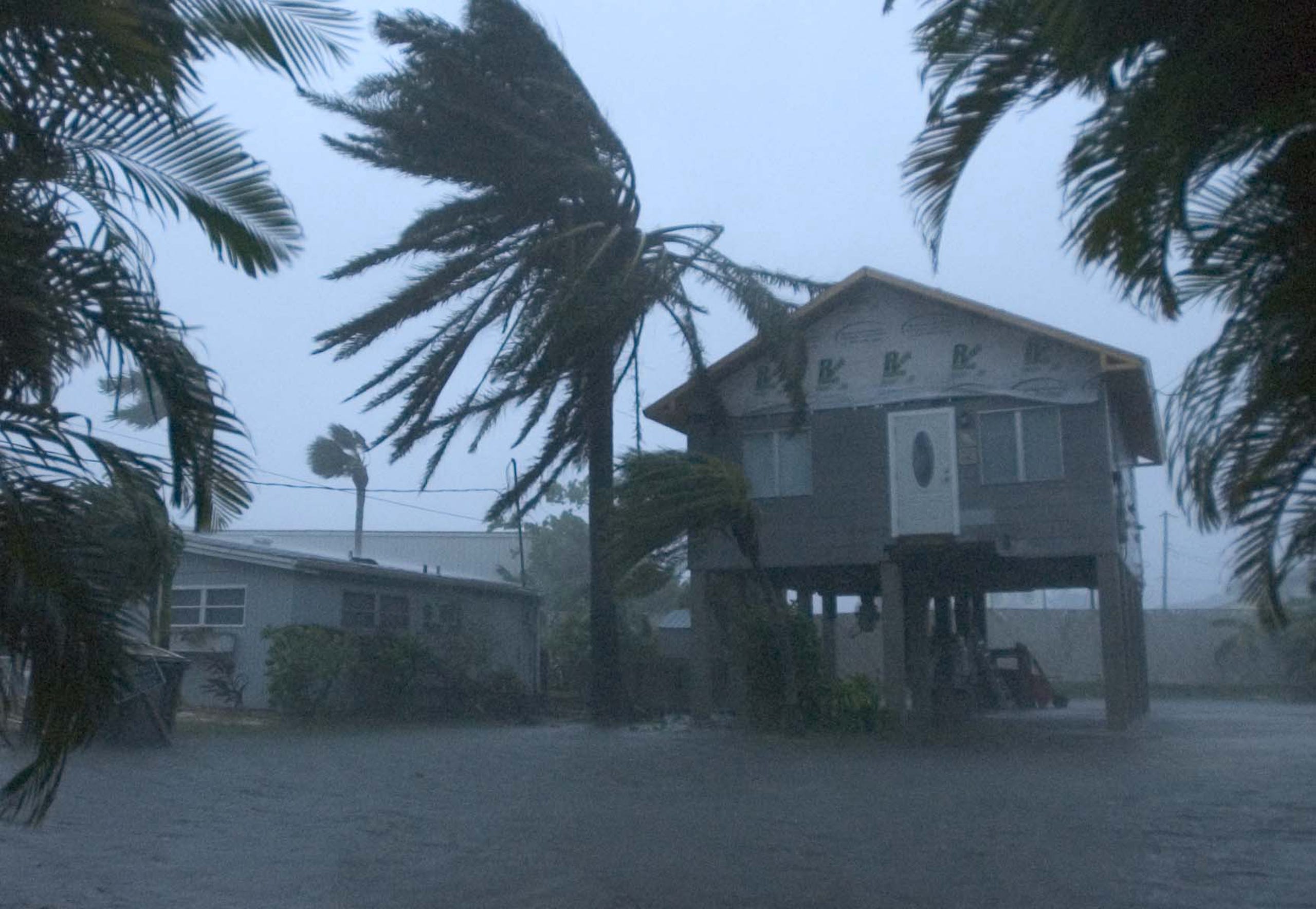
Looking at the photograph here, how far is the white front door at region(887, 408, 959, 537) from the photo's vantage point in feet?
72.7

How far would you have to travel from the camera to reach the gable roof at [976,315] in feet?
69.6

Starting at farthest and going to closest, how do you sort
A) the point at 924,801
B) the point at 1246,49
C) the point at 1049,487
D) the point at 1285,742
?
the point at 1049,487, the point at 1285,742, the point at 924,801, the point at 1246,49

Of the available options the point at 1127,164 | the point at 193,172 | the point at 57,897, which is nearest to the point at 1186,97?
the point at 1127,164

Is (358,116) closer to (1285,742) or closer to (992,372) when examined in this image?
(992,372)

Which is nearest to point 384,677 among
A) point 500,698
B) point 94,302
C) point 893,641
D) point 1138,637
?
point 500,698

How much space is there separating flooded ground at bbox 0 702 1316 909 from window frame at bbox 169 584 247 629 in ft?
27.1

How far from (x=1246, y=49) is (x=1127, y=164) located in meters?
0.99

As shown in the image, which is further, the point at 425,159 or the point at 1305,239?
the point at 425,159

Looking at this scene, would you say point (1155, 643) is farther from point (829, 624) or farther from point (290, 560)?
point (290, 560)

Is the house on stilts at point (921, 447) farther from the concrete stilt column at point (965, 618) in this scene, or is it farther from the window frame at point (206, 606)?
the window frame at point (206, 606)

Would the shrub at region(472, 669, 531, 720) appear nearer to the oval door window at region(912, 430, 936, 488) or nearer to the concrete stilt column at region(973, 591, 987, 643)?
the oval door window at region(912, 430, 936, 488)

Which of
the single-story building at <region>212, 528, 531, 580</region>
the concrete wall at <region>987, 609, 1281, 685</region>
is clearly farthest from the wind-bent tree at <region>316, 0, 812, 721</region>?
the single-story building at <region>212, 528, 531, 580</region>

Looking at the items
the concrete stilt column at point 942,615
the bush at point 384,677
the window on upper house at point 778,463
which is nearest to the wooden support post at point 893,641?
the window on upper house at point 778,463

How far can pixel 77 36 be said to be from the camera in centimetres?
632
